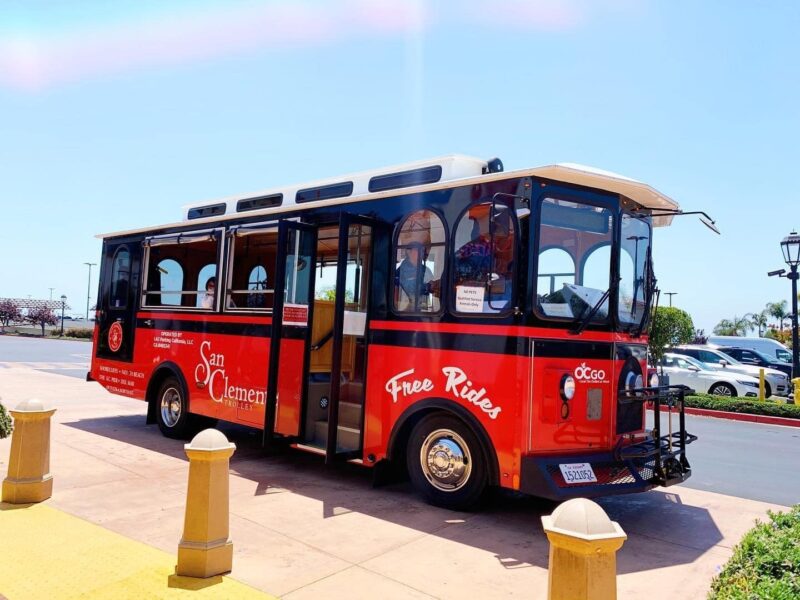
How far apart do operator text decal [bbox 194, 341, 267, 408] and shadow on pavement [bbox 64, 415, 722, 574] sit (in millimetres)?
734

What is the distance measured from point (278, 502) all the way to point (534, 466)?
7.76 ft

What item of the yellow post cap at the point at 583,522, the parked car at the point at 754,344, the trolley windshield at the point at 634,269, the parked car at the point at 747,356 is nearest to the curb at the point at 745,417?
the trolley windshield at the point at 634,269

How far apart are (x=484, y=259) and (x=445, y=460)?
5.88 feet

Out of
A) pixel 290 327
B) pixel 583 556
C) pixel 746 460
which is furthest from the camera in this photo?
pixel 746 460

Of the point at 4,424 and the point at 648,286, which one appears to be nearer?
the point at 648,286

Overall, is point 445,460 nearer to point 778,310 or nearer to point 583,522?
point 583,522

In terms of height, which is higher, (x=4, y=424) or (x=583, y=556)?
(x=583, y=556)

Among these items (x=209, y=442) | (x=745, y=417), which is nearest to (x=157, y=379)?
(x=209, y=442)

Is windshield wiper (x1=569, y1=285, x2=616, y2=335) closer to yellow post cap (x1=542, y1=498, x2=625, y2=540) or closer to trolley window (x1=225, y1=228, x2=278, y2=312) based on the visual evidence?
yellow post cap (x1=542, y1=498, x2=625, y2=540)

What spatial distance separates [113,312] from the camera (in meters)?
9.70

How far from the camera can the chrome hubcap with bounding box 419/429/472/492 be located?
5465 mm

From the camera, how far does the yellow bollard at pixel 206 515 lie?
393 cm

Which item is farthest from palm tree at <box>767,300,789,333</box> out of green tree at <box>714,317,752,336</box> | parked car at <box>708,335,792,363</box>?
parked car at <box>708,335,792,363</box>

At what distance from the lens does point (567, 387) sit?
16.9 feet
